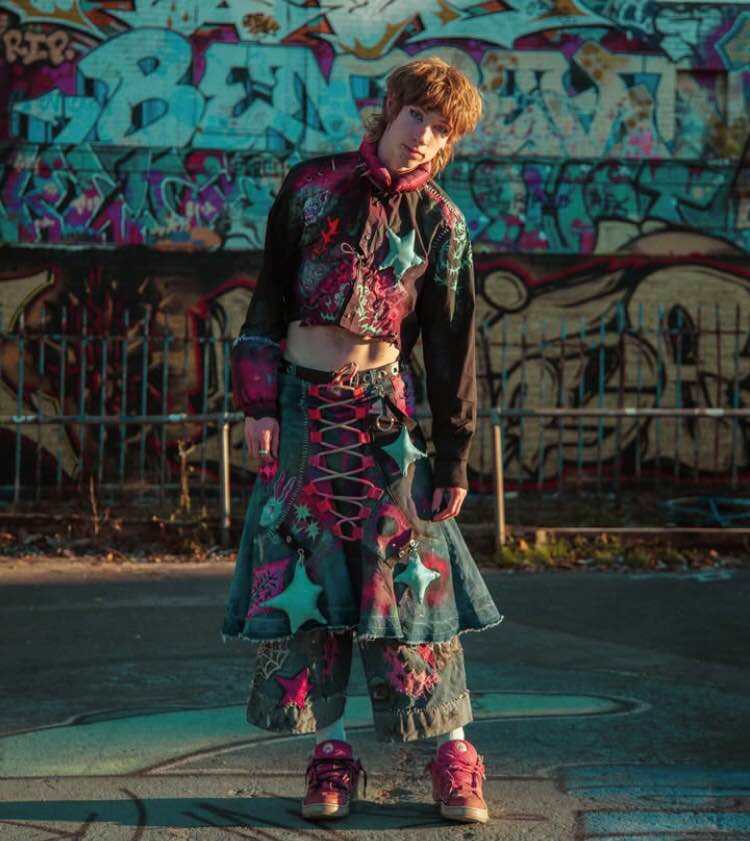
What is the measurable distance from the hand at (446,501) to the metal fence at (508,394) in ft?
36.0

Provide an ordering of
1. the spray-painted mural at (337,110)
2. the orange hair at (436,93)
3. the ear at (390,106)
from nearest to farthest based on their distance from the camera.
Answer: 1. the orange hair at (436,93)
2. the ear at (390,106)
3. the spray-painted mural at (337,110)

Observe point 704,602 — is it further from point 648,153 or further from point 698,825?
point 648,153

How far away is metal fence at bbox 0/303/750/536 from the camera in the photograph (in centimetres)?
1502

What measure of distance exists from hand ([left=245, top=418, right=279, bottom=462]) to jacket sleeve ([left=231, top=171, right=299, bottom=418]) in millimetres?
19

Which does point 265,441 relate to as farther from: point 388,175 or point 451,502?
point 388,175

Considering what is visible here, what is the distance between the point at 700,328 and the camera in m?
15.5

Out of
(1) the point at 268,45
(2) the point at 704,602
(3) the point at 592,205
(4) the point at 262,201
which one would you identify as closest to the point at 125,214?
(4) the point at 262,201

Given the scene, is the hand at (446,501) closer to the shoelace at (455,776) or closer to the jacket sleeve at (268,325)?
the jacket sleeve at (268,325)

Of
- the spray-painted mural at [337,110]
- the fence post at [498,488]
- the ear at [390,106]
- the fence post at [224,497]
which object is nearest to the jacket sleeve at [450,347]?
the ear at [390,106]

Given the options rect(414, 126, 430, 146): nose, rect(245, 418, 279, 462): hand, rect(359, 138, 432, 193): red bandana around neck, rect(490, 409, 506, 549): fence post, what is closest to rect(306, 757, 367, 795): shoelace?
rect(245, 418, 279, 462): hand

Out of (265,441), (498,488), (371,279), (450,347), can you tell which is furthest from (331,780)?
(498,488)

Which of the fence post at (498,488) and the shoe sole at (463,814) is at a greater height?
the fence post at (498,488)

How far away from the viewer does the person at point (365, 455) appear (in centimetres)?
344

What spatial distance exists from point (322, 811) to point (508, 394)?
12.5 meters
